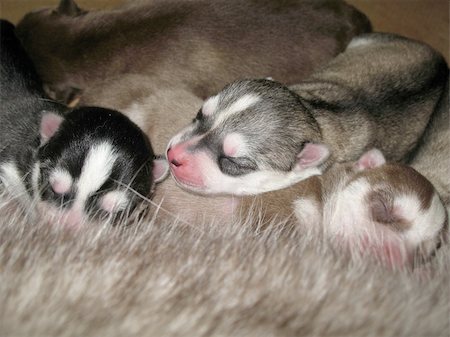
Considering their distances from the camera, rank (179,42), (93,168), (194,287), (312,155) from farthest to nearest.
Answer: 1. (179,42)
2. (312,155)
3. (93,168)
4. (194,287)

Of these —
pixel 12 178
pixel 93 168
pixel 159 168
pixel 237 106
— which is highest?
pixel 237 106

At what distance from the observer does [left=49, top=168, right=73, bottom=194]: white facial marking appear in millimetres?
2219

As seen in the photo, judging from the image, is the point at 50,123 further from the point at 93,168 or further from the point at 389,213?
the point at 389,213

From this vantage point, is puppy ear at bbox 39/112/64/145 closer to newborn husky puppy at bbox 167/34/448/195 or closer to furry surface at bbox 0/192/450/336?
newborn husky puppy at bbox 167/34/448/195

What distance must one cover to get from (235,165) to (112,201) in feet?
1.95

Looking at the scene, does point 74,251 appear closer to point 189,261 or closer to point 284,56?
point 189,261

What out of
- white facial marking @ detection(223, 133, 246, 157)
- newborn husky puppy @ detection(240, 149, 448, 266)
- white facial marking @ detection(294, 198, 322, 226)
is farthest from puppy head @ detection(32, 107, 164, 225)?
white facial marking @ detection(294, 198, 322, 226)

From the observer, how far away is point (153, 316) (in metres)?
1.42

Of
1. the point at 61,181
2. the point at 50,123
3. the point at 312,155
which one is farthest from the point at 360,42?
the point at 61,181

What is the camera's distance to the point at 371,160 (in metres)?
2.67

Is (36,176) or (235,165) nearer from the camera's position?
(36,176)

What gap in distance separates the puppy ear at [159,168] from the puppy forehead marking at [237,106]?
27 cm

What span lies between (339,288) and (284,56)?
1.84 m

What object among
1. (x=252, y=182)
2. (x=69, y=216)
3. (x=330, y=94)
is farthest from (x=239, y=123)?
(x=69, y=216)
